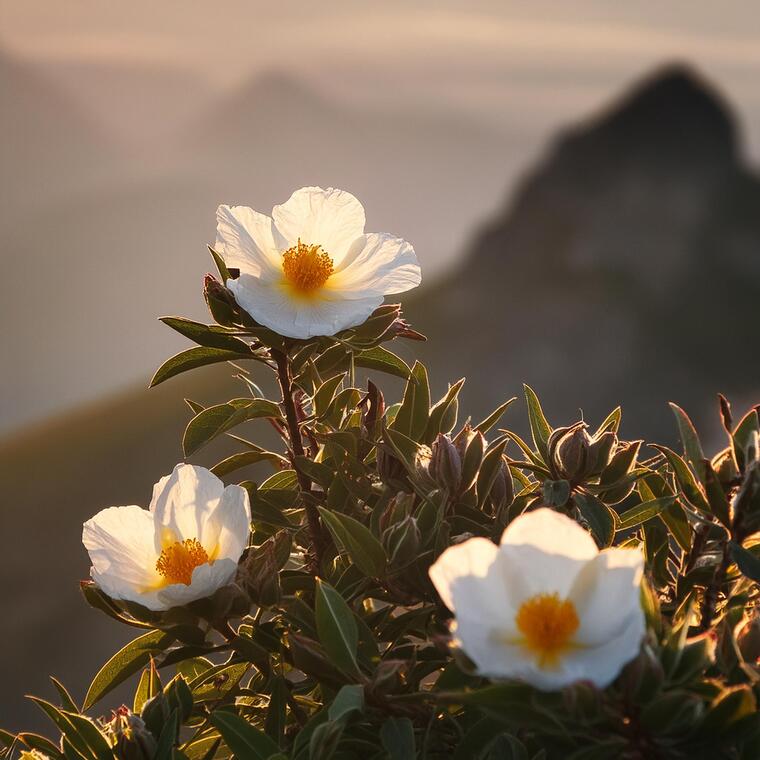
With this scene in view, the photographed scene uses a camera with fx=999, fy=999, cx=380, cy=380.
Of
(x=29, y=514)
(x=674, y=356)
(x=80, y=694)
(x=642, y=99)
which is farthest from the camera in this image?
(x=642, y=99)

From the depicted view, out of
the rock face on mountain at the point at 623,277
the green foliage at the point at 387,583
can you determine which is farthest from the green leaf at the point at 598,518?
the rock face on mountain at the point at 623,277

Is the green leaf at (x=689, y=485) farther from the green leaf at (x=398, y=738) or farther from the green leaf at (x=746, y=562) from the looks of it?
the green leaf at (x=398, y=738)

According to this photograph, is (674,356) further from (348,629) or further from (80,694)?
(348,629)

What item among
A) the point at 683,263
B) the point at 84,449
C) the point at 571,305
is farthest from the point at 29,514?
the point at 683,263

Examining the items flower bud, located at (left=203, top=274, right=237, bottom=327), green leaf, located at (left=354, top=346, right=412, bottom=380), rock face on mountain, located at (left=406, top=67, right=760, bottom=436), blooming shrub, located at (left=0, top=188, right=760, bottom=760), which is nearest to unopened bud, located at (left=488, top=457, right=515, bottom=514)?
blooming shrub, located at (left=0, top=188, right=760, bottom=760)

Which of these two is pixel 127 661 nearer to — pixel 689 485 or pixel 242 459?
pixel 242 459

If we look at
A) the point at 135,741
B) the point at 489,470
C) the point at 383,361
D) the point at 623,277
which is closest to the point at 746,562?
the point at 489,470
